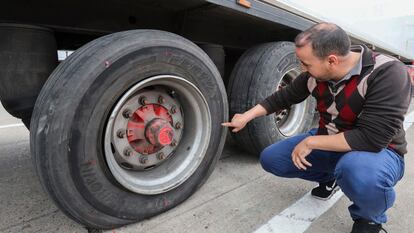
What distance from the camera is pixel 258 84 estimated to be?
247 centimetres

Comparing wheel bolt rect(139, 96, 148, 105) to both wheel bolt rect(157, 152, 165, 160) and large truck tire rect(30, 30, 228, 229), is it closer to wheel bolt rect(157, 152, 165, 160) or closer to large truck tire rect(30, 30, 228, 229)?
large truck tire rect(30, 30, 228, 229)

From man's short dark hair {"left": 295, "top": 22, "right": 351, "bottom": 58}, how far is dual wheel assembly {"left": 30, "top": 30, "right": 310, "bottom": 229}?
A: 65 centimetres

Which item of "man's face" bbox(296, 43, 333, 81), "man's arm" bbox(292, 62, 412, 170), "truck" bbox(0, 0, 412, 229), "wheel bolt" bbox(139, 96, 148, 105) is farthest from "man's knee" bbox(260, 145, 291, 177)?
"wheel bolt" bbox(139, 96, 148, 105)

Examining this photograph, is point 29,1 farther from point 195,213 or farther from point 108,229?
point 195,213

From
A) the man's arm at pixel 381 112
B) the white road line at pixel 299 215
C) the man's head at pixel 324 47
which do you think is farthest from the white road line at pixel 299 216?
the man's head at pixel 324 47

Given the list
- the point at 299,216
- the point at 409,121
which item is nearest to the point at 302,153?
the point at 299,216

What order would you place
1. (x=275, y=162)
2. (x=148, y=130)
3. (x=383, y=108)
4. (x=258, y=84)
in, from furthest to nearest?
(x=258, y=84), (x=275, y=162), (x=148, y=130), (x=383, y=108)

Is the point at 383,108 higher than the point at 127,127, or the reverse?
the point at 383,108

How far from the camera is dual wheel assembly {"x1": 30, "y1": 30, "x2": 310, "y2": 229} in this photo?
1.41 m

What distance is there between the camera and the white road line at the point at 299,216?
171 centimetres

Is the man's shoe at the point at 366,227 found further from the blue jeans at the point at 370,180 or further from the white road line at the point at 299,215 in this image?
the white road line at the point at 299,215

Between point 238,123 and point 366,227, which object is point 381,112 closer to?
point 366,227

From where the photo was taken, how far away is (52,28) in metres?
1.83

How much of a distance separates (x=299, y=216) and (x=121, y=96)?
48.3 inches
